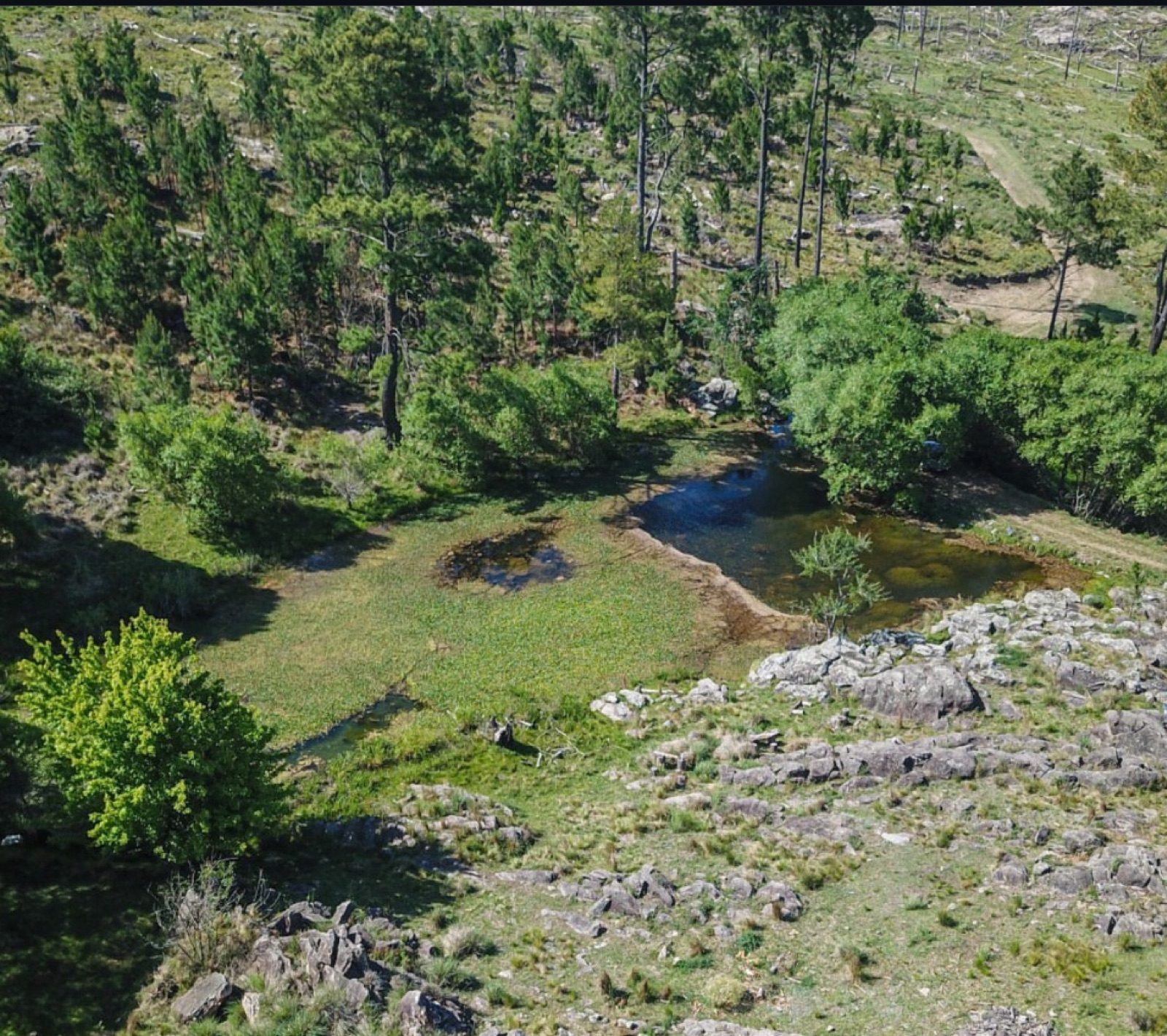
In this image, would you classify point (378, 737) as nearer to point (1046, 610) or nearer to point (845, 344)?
point (1046, 610)

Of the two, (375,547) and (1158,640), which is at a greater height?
(1158,640)

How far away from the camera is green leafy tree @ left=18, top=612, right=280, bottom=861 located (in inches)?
603

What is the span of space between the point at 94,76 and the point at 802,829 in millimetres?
80224

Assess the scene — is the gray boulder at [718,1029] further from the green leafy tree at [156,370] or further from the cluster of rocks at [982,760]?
the green leafy tree at [156,370]

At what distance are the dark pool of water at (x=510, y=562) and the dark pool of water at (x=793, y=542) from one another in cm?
527

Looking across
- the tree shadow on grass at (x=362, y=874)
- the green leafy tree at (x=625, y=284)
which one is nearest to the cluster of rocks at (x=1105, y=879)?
the tree shadow on grass at (x=362, y=874)

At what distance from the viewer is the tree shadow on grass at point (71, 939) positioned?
13.5m

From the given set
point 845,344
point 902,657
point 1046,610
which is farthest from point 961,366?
point 902,657

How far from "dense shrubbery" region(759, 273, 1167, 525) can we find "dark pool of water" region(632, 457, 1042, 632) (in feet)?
6.82

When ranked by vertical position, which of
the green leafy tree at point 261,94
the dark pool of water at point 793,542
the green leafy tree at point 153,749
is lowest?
the dark pool of water at point 793,542

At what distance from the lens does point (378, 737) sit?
78.5ft

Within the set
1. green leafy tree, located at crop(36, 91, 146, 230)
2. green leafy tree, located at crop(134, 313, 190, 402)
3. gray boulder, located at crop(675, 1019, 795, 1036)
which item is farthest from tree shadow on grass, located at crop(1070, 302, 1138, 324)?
green leafy tree, located at crop(36, 91, 146, 230)

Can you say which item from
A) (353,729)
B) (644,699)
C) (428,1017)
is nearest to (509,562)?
(644,699)

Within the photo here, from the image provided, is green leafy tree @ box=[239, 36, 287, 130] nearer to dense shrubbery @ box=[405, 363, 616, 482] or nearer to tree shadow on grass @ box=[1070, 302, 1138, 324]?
dense shrubbery @ box=[405, 363, 616, 482]
